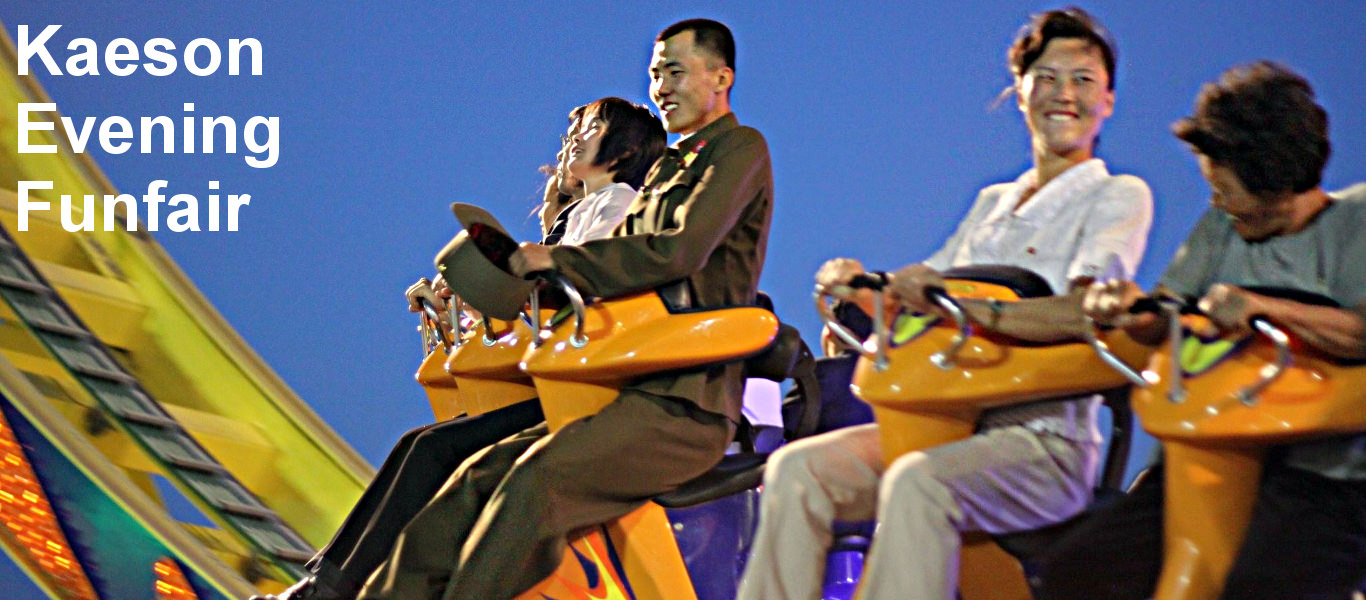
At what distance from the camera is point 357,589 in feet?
8.11

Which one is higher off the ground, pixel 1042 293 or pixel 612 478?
pixel 1042 293

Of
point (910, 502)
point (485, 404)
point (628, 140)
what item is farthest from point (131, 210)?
point (910, 502)

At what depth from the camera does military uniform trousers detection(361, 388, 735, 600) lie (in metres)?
2.14

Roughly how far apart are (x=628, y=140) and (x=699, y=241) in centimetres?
62

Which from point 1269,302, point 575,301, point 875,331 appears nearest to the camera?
point 1269,302

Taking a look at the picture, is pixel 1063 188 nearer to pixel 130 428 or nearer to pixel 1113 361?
pixel 1113 361

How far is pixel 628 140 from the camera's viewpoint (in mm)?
A: 2748

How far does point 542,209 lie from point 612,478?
136cm

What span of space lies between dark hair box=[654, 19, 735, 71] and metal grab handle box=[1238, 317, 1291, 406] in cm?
124

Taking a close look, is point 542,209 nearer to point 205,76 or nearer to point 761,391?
point 761,391

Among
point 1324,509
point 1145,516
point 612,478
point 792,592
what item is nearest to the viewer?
point 1324,509

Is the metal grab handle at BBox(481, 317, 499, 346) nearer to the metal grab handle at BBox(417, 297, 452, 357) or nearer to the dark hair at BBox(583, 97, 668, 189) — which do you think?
the metal grab handle at BBox(417, 297, 452, 357)

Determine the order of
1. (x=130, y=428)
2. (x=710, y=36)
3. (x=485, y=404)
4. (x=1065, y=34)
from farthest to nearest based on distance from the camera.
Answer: (x=130, y=428), (x=485, y=404), (x=710, y=36), (x=1065, y=34)

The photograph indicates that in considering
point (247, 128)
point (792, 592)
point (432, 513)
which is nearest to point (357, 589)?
point (432, 513)
